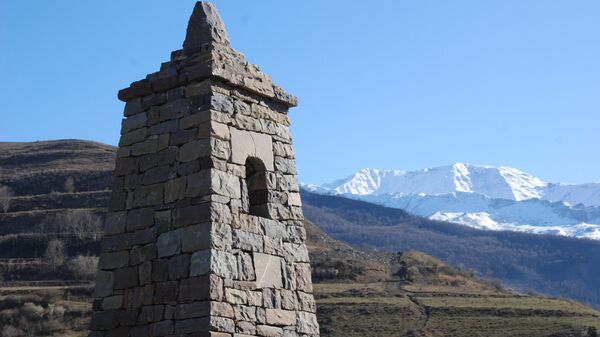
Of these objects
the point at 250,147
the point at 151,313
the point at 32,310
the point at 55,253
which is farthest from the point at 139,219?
the point at 55,253

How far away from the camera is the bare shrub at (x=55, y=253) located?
71.3m

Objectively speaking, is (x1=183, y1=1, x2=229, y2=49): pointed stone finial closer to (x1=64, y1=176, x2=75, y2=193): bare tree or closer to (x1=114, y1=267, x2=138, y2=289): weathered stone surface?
(x1=114, y1=267, x2=138, y2=289): weathered stone surface

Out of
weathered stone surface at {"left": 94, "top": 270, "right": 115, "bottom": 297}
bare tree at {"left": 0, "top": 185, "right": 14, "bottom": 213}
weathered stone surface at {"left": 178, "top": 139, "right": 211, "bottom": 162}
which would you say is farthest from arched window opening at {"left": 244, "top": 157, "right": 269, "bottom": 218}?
bare tree at {"left": 0, "top": 185, "right": 14, "bottom": 213}

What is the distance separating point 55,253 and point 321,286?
71.4 feet

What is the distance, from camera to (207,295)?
26.3 ft

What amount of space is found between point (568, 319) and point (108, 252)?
59.3 meters

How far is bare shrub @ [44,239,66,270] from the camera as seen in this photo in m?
71.3

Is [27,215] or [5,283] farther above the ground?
[27,215]

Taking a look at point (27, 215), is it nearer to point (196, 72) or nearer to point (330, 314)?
point (330, 314)

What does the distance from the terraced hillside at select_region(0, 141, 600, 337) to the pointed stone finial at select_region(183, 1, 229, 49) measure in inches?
1719

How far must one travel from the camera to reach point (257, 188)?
9258 mm

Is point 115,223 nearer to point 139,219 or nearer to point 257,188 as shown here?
point 139,219

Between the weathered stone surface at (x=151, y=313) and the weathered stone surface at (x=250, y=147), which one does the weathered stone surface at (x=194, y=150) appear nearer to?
the weathered stone surface at (x=250, y=147)

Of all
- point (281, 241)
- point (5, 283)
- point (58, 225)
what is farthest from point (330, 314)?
point (281, 241)
